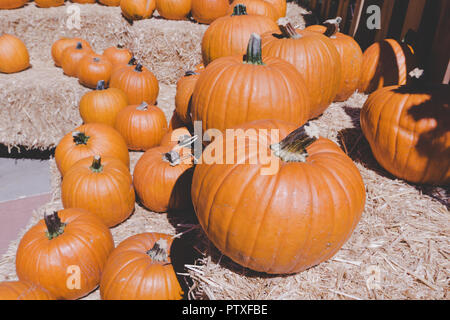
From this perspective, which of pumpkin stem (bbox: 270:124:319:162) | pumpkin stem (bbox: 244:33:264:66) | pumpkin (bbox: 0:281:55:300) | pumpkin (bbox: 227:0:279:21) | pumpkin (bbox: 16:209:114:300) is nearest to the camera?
pumpkin stem (bbox: 270:124:319:162)

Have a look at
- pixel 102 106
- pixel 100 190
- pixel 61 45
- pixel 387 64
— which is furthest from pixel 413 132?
pixel 61 45

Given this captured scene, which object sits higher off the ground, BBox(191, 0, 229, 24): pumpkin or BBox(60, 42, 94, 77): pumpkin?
BBox(191, 0, 229, 24): pumpkin

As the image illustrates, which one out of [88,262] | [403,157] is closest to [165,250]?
[88,262]

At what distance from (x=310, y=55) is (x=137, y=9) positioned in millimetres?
4203

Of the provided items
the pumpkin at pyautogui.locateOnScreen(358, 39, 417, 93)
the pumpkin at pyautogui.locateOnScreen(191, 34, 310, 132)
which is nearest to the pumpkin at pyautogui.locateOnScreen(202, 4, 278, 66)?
the pumpkin at pyautogui.locateOnScreen(191, 34, 310, 132)

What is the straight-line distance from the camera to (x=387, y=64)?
3283 millimetres

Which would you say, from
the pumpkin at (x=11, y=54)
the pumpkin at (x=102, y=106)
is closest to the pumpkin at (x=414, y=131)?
the pumpkin at (x=102, y=106)

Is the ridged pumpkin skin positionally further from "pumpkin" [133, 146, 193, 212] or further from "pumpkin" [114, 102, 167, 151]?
"pumpkin" [114, 102, 167, 151]

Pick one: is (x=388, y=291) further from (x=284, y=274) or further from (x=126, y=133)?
(x=126, y=133)

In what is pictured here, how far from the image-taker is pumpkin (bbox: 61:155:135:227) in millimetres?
2861

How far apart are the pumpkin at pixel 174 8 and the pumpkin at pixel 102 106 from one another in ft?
7.20

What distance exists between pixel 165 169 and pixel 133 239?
0.77m

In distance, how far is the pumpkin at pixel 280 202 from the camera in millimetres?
1456

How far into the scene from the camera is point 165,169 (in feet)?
9.84
